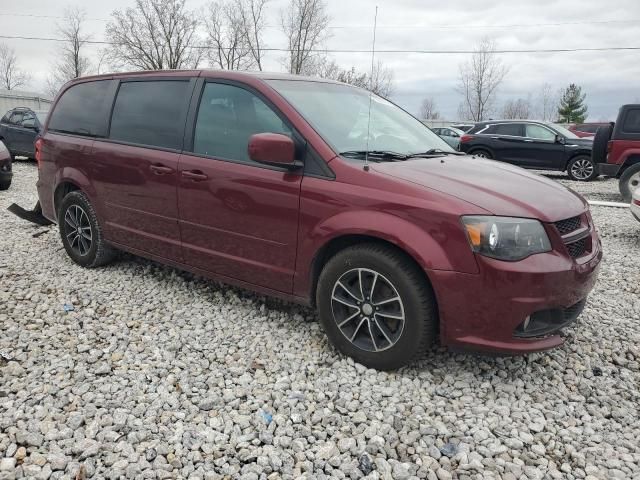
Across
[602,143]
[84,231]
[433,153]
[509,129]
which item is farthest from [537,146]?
[84,231]

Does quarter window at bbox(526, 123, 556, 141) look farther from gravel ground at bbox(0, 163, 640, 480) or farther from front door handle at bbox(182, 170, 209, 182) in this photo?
front door handle at bbox(182, 170, 209, 182)

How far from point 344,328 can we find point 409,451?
0.90 m

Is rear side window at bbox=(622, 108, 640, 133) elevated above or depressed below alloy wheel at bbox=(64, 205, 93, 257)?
above

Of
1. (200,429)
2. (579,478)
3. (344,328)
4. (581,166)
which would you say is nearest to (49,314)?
(200,429)

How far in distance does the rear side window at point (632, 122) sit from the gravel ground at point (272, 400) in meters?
7.34

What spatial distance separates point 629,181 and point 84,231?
31.8ft

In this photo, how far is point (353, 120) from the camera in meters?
3.57

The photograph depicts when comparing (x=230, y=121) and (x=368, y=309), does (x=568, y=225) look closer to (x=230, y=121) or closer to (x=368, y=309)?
(x=368, y=309)

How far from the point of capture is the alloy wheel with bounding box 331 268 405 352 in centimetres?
294

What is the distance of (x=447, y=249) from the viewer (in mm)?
2684

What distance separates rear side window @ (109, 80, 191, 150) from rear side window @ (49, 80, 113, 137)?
171mm

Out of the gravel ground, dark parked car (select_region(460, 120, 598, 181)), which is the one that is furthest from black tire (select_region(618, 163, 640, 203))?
the gravel ground

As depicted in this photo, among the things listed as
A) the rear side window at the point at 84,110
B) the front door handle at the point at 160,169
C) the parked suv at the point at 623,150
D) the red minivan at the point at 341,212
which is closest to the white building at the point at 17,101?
the rear side window at the point at 84,110

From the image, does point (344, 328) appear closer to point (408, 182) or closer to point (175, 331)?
point (408, 182)
